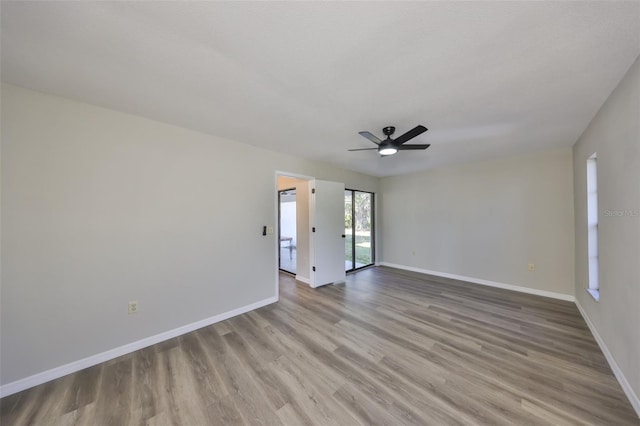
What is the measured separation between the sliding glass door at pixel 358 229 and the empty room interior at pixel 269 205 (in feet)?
6.53

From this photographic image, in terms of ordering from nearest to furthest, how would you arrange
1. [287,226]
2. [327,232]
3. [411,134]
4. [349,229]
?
[411,134]
[327,232]
[349,229]
[287,226]

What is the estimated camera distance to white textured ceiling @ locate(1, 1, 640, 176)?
1158mm

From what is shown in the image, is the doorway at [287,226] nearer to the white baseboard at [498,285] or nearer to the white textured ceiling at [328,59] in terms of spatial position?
the white baseboard at [498,285]

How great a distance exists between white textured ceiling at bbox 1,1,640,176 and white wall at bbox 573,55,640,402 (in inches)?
8.4

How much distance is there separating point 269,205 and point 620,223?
3.60 metres

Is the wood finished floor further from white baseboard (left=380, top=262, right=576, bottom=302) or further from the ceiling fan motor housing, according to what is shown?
the ceiling fan motor housing

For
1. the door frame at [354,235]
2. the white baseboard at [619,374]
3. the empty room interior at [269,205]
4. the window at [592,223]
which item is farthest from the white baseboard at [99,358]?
the window at [592,223]

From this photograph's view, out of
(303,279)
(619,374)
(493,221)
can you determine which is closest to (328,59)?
(619,374)

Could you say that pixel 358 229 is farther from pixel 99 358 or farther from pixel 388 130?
pixel 99 358

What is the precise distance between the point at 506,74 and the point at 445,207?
11.4 ft

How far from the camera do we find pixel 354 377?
6.10ft

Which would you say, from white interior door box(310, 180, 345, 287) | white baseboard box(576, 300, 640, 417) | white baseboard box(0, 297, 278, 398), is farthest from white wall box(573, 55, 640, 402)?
white baseboard box(0, 297, 278, 398)

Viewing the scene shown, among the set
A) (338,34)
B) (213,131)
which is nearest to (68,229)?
(213,131)

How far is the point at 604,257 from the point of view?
2072 mm
